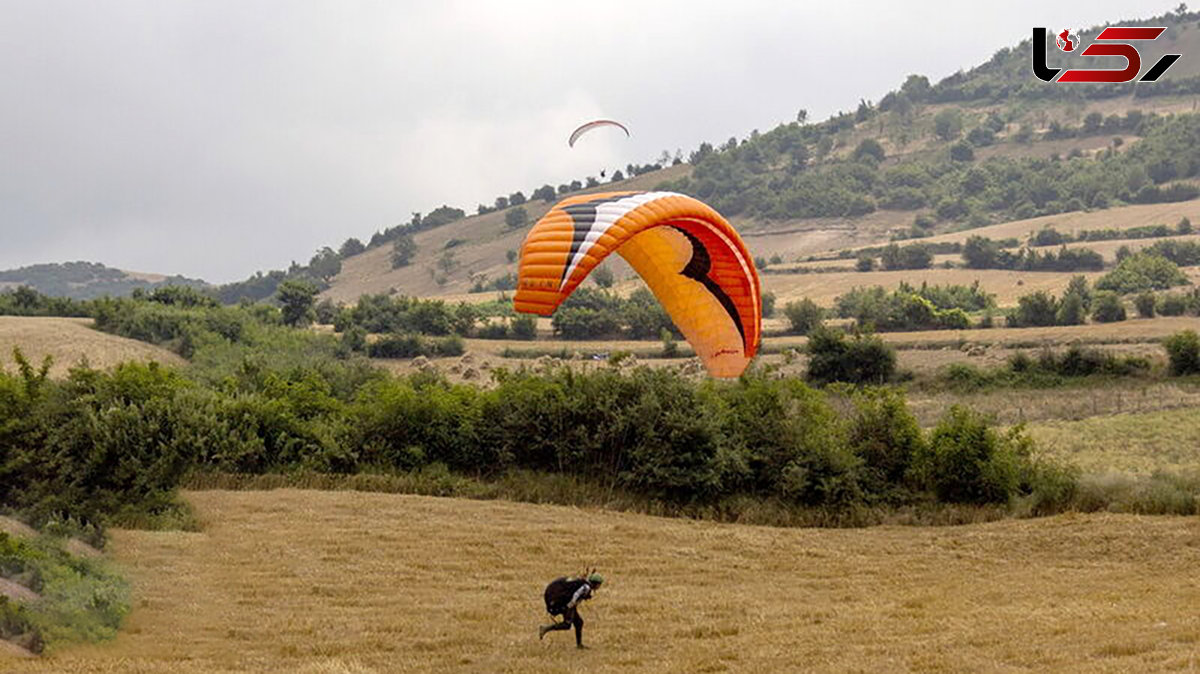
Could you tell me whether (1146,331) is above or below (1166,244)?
below

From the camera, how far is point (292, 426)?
35250 millimetres

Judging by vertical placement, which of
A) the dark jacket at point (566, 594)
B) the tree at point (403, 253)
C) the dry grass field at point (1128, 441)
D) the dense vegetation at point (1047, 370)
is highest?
the tree at point (403, 253)

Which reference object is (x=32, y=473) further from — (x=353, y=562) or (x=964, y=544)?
(x=964, y=544)

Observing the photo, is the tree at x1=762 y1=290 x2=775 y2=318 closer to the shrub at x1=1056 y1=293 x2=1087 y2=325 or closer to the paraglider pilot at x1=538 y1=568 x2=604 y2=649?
the shrub at x1=1056 y1=293 x2=1087 y2=325

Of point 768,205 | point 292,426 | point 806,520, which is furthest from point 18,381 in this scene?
point 768,205

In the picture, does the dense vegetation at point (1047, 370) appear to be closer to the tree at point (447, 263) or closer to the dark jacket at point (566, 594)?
the dark jacket at point (566, 594)

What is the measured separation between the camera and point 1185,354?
179 ft

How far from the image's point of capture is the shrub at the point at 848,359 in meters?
59.2

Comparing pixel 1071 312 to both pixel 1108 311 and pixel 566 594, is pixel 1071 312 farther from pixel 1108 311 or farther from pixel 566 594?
pixel 566 594

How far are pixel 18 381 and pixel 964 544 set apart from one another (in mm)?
24527

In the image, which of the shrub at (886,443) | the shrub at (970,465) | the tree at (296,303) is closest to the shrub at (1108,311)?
the shrub at (970,465)

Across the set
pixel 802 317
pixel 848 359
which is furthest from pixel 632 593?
pixel 802 317

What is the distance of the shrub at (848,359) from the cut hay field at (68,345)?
34.2 metres

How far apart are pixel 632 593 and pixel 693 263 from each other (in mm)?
6332
